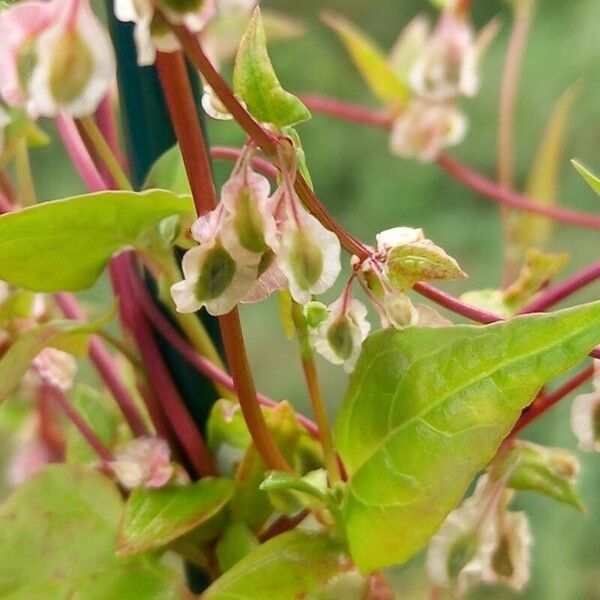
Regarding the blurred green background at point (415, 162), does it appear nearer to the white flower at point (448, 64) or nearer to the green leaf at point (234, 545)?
the white flower at point (448, 64)

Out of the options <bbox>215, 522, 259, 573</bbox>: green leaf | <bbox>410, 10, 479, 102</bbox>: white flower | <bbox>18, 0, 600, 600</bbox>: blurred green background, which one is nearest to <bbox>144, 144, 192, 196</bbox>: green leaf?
<bbox>215, 522, 259, 573</bbox>: green leaf

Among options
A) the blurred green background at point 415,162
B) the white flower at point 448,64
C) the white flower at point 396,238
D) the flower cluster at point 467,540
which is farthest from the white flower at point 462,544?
the blurred green background at point 415,162

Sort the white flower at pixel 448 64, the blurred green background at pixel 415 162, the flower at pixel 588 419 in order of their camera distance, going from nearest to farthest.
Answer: the flower at pixel 588 419
the white flower at pixel 448 64
the blurred green background at pixel 415 162

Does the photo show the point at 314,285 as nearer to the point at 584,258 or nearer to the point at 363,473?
the point at 363,473

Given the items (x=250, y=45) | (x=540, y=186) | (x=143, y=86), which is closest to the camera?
(x=250, y=45)

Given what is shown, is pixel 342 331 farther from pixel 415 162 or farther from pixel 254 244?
pixel 415 162

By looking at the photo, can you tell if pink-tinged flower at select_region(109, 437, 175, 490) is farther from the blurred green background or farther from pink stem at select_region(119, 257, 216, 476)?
the blurred green background

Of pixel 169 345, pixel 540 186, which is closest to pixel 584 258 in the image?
pixel 540 186
